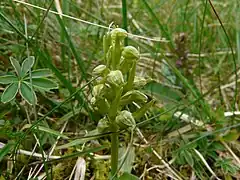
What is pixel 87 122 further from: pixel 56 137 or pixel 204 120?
pixel 204 120

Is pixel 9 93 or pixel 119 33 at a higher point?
pixel 119 33

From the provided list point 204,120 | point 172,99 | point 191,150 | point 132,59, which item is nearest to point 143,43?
point 172,99

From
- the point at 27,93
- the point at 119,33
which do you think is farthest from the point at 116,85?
the point at 27,93

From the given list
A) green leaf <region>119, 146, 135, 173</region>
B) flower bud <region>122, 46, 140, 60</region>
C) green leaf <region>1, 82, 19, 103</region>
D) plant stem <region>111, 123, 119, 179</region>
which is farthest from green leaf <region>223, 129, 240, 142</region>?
green leaf <region>1, 82, 19, 103</region>

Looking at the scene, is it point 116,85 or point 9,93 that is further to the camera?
point 9,93

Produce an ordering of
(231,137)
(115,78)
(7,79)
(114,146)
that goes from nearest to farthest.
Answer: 1. (115,78)
2. (114,146)
3. (7,79)
4. (231,137)

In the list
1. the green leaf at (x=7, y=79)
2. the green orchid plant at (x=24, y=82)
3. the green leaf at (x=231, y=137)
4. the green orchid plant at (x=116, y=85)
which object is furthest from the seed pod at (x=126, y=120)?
the green leaf at (x=231, y=137)

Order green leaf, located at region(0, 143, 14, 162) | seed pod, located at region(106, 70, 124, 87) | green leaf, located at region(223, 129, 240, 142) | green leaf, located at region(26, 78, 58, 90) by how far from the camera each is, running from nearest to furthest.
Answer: seed pod, located at region(106, 70, 124, 87) < green leaf, located at region(0, 143, 14, 162) < green leaf, located at region(26, 78, 58, 90) < green leaf, located at region(223, 129, 240, 142)

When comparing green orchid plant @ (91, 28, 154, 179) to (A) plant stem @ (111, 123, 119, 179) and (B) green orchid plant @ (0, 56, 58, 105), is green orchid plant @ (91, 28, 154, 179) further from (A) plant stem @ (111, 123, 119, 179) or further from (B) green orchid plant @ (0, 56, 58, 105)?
(B) green orchid plant @ (0, 56, 58, 105)

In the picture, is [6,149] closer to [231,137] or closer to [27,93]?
[27,93]
